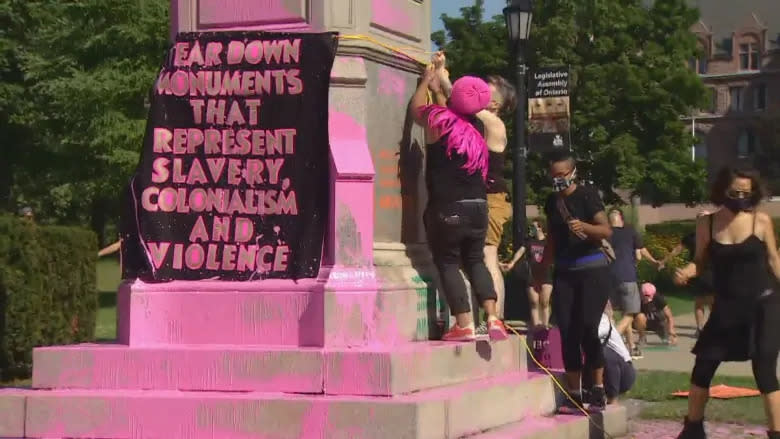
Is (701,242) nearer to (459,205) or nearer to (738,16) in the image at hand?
(459,205)

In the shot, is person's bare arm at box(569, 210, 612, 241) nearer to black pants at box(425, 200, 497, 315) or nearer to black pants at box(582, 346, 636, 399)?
black pants at box(425, 200, 497, 315)

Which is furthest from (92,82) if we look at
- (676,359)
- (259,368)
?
(259,368)

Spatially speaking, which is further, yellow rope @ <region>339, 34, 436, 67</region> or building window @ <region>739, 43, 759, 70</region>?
building window @ <region>739, 43, 759, 70</region>

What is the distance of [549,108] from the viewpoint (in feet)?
58.2

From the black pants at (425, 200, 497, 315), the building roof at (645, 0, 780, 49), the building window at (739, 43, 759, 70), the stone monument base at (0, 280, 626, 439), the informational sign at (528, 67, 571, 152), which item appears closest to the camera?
the stone monument base at (0, 280, 626, 439)

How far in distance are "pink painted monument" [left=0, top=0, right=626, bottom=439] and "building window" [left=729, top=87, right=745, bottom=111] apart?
89.6m

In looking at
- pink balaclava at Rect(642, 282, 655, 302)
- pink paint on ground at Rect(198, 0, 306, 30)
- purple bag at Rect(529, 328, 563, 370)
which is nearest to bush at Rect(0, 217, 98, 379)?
pink paint on ground at Rect(198, 0, 306, 30)

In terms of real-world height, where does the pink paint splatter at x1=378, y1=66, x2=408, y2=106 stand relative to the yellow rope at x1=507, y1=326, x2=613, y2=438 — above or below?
above

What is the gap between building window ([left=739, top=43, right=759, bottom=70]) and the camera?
313 ft

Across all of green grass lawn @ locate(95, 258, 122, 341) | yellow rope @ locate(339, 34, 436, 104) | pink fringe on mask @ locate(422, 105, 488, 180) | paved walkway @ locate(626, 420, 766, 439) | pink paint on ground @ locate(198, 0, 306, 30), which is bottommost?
green grass lawn @ locate(95, 258, 122, 341)

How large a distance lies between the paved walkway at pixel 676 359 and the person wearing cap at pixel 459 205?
6.08 meters

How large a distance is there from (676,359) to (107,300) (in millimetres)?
18299

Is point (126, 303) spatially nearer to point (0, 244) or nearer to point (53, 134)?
point (0, 244)

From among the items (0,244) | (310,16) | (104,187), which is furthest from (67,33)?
(310,16)
